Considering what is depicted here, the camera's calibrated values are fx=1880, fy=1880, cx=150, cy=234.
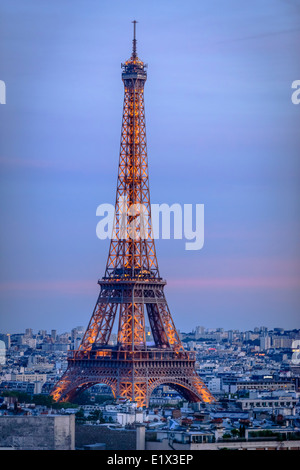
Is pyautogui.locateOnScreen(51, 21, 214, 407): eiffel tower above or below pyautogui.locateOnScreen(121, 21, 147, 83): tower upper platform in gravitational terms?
below

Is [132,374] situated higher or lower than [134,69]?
lower

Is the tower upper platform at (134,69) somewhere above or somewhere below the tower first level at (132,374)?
above

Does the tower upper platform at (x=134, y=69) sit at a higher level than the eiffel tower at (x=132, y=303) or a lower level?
higher

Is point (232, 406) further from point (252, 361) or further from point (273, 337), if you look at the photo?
point (273, 337)

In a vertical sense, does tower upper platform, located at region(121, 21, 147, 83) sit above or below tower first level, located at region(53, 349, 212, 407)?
above
